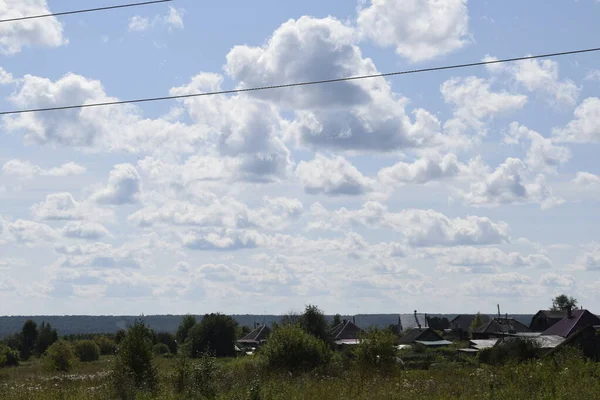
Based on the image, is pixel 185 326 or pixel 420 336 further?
pixel 185 326

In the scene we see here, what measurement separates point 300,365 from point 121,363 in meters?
12.4

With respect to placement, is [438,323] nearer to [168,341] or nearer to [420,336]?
[168,341]

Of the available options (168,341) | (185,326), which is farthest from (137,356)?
(168,341)

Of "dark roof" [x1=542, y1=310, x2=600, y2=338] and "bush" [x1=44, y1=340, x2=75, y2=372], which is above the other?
"dark roof" [x1=542, y1=310, x2=600, y2=338]

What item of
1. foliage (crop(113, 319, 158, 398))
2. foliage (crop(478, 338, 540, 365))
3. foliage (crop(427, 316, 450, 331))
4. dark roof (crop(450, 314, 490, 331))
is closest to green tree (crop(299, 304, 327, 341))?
foliage (crop(478, 338, 540, 365))

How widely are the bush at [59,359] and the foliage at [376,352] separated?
120 ft

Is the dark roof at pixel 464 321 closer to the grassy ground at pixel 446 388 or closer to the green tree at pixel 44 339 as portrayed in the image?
the green tree at pixel 44 339

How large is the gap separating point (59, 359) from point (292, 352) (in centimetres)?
3458

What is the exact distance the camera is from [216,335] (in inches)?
3465

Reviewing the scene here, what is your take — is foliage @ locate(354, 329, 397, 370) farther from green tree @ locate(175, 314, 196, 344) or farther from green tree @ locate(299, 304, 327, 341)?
green tree @ locate(175, 314, 196, 344)

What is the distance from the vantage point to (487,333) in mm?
103125

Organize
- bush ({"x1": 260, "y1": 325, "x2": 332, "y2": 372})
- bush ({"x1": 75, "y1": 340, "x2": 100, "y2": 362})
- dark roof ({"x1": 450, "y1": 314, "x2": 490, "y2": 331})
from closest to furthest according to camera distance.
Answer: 1. bush ({"x1": 260, "y1": 325, "x2": 332, "y2": 372})
2. bush ({"x1": 75, "y1": 340, "x2": 100, "y2": 362})
3. dark roof ({"x1": 450, "y1": 314, "x2": 490, "y2": 331})

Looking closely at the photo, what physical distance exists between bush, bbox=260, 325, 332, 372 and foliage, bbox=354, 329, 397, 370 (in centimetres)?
255

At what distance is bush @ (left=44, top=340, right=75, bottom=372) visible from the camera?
68875mm
